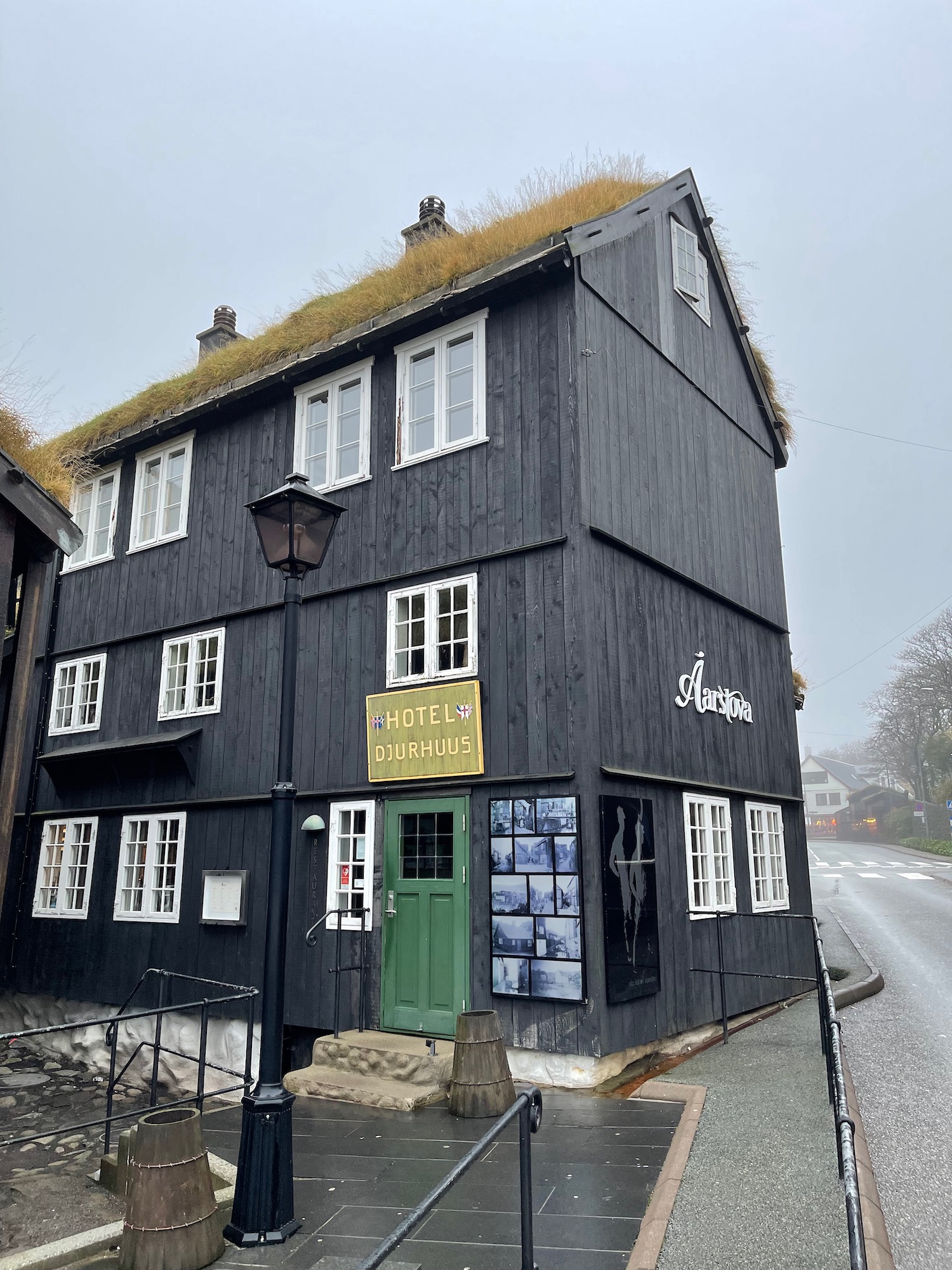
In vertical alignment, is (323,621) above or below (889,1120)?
above

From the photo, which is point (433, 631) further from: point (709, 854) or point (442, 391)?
point (709, 854)

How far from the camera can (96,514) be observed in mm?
15859

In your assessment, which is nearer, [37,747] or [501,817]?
[501,817]

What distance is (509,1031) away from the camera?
9.21 metres

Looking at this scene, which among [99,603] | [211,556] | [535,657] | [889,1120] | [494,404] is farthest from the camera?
[99,603]

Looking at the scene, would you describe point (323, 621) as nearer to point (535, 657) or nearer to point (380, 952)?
point (535, 657)

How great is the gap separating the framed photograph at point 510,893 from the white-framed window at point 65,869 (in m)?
7.56

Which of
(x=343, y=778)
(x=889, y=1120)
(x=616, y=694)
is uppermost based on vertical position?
(x=616, y=694)

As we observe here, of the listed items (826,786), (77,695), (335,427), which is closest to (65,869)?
(77,695)

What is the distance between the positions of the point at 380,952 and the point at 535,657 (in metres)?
Result: 3.73

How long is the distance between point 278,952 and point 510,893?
3.95 metres

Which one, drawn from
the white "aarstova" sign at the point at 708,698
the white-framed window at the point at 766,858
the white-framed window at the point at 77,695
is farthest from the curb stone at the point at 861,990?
the white-framed window at the point at 77,695

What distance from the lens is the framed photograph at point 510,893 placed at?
934cm

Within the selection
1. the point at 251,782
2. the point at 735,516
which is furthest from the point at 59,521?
the point at 735,516
